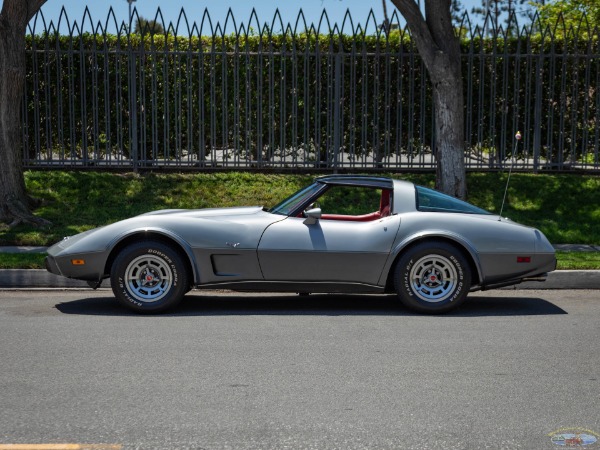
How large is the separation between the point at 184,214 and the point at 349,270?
1.58 m

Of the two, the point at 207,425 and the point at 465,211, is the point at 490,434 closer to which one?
the point at 207,425

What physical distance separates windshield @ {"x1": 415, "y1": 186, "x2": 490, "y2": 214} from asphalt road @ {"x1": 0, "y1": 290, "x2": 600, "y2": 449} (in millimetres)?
923

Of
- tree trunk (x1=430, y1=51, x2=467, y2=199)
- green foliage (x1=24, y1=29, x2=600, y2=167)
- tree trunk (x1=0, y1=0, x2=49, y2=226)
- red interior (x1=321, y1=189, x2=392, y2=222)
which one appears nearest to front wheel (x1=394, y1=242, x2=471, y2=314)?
red interior (x1=321, y1=189, x2=392, y2=222)

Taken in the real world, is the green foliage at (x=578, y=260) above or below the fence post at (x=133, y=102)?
below

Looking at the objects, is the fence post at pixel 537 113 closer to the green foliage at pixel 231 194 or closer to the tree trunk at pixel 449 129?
the green foliage at pixel 231 194

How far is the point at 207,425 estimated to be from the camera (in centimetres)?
477

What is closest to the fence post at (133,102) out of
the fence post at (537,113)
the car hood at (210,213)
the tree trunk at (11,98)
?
the tree trunk at (11,98)

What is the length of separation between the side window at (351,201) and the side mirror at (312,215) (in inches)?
237

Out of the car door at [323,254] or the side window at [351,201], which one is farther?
the side window at [351,201]

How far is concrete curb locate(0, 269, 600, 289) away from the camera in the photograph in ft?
32.3

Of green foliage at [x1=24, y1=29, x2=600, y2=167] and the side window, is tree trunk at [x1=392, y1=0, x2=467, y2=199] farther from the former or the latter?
green foliage at [x1=24, y1=29, x2=600, y2=167]

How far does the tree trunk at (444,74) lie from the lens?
13.9 metres

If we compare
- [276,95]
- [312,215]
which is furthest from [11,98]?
[312,215]

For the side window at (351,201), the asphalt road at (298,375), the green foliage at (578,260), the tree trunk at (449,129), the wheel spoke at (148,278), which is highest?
the tree trunk at (449,129)
